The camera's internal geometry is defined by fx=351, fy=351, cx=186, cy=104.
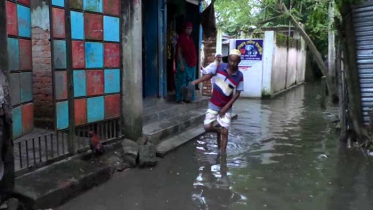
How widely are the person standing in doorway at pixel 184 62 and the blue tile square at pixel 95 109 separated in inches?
113

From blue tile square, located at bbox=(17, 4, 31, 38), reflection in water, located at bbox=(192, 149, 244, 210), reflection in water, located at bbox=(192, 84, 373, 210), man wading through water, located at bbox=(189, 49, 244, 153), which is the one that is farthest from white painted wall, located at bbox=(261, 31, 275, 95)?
blue tile square, located at bbox=(17, 4, 31, 38)

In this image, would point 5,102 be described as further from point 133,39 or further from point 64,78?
point 133,39

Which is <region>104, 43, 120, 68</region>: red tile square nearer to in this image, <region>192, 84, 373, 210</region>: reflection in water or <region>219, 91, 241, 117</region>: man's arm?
<region>219, 91, 241, 117</region>: man's arm

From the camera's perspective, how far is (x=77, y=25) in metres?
4.55

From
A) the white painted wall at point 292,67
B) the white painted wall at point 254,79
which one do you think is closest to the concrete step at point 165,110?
→ the white painted wall at point 254,79

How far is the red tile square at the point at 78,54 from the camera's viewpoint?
4552mm

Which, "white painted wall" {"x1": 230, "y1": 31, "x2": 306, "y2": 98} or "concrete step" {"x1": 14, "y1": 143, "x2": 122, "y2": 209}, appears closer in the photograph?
"concrete step" {"x1": 14, "y1": 143, "x2": 122, "y2": 209}

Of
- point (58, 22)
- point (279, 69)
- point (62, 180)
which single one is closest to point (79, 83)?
point (58, 22)

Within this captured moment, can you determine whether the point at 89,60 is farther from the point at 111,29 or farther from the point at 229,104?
the point at 229,104

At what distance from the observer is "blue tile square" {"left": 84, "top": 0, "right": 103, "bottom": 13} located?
4662mm

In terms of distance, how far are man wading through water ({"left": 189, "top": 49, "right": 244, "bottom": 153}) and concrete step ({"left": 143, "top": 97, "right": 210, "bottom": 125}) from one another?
121 centimetres

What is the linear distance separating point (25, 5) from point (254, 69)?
9798 mm

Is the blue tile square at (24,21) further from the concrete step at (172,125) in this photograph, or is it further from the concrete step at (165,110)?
the concrete step at (165,110)

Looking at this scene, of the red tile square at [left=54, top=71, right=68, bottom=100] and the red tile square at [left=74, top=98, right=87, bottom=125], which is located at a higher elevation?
the red tile square at [left=54, top=71, right=68, bottom=100]
